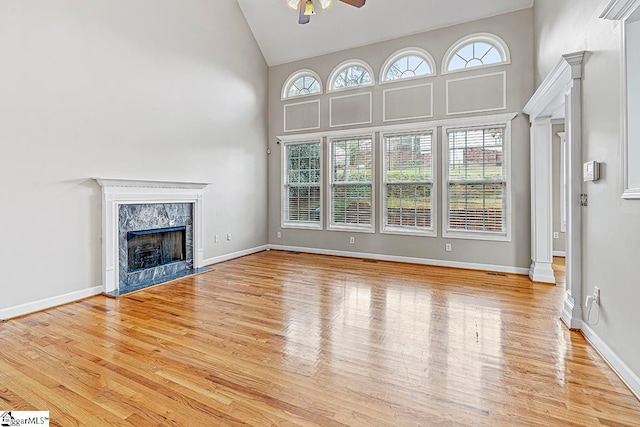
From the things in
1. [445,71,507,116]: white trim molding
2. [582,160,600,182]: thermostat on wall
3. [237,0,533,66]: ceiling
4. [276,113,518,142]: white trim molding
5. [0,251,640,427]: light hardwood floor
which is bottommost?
[0,251,640,427]: light hardwood floor

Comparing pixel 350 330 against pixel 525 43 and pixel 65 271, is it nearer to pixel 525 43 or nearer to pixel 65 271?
pixel 65 271

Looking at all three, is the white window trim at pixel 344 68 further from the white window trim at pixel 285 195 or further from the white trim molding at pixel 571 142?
the white trim molding at pixel 571 142

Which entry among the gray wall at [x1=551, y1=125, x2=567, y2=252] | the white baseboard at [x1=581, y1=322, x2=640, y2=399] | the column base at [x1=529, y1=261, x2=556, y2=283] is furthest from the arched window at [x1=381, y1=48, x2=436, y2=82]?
A: the white baseboard at [x1=581, y1=322, x2=640, y2=399]

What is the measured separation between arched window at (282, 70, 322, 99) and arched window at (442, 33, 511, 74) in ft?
Answer: 7.91

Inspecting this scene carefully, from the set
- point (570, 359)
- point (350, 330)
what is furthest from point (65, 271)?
point (570, 359)

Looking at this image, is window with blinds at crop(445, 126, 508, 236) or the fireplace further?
window with blinds at crop(445, 126, 508, 236)

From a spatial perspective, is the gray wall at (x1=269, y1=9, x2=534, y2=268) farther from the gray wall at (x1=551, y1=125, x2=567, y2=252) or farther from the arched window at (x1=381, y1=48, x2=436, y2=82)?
the gray wall at (x1=551, y1=125, x2=567, y2=252)

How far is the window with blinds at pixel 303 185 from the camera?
6.51 metres

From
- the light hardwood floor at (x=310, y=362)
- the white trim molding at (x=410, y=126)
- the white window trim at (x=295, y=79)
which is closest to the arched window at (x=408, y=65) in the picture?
the white trim molding at (x=410, y=126)

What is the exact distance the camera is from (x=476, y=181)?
17.0 ft

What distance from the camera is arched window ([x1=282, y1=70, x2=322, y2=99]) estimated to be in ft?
21.1

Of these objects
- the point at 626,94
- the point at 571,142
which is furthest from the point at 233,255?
the point at 626,94

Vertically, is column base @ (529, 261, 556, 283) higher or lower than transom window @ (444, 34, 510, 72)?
lower

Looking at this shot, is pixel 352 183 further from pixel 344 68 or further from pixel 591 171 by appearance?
pixel 591 171
